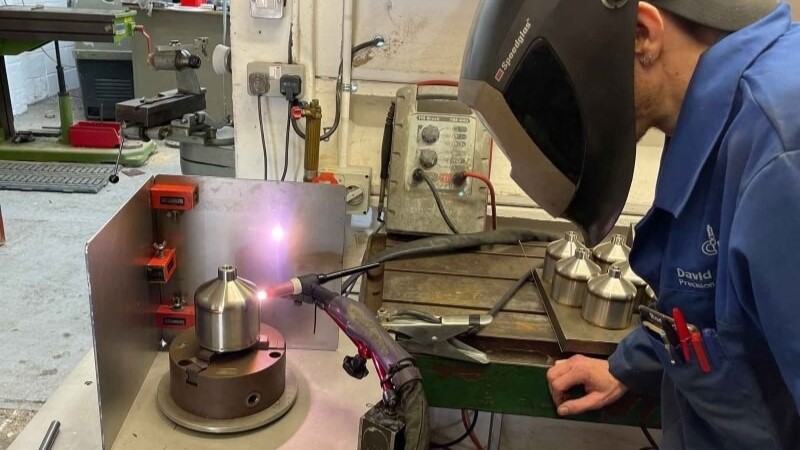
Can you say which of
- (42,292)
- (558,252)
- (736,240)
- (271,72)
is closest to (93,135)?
(42,292)

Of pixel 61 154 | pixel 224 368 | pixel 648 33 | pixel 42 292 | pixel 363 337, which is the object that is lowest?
pixel 42 292

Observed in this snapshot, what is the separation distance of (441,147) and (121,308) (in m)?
0.80

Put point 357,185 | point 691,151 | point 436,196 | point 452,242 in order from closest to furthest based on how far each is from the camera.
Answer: point 691,151 → point 452,242 → point 436,196 → point 357,185

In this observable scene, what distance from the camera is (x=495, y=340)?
1.04 meters

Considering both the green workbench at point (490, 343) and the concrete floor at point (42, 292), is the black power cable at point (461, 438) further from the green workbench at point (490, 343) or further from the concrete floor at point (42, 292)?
the concrete floor at point (42, 292)

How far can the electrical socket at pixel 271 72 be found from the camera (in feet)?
5.45

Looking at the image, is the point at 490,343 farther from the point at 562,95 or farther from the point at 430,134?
the point at 430,134

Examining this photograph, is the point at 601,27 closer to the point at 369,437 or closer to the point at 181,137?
the point at 369,437

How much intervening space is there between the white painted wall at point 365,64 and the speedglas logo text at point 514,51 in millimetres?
1016

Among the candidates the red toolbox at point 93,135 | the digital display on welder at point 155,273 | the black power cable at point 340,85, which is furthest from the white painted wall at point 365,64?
the red toolbox at point 93,135

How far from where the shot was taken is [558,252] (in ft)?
3.99

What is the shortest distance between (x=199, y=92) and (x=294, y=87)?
2.12ft

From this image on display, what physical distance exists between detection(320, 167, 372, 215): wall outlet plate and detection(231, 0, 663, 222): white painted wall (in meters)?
0.09

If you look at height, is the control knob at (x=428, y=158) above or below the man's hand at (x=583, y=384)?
above
